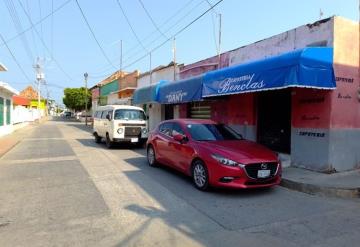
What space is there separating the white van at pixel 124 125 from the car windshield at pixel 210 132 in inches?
315

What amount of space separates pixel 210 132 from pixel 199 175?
5.11 ft

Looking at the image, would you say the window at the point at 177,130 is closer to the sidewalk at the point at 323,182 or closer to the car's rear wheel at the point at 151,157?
the car's rear wheel at the point at 151,157

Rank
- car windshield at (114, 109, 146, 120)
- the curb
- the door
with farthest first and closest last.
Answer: car windshield at (114, 109, 146, 120) < the door < the curb

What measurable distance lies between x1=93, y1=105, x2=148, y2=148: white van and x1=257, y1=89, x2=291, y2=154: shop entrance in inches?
253

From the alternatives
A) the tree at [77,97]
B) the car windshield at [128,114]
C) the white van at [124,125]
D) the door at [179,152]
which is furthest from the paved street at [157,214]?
the tree at [77,97]

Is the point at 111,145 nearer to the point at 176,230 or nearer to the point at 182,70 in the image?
the point at 182,70

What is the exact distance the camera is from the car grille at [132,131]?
17702mm

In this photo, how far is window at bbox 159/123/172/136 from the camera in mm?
10938

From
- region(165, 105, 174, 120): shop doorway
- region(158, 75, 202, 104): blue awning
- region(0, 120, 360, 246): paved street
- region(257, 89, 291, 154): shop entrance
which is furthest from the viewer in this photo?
region(165, 105, 174, 120): shop doorway

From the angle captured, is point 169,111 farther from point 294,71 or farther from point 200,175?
point 200,175

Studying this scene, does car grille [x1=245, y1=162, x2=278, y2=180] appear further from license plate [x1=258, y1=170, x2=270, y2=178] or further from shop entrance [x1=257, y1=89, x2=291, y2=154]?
shop entrance [x1=257, y1=89, x2=291, y2=154]

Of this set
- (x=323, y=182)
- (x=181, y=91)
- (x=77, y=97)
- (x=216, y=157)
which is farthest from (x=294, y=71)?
(x=77, y=97)

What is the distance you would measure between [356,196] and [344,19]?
16.5 feet

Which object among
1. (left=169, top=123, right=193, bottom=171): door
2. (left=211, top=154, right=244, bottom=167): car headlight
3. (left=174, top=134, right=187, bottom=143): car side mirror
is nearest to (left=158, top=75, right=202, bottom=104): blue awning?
(left=169, top=123, right=193, bottom=171): door
